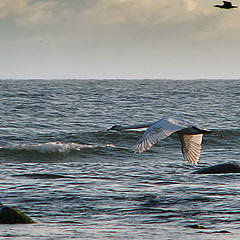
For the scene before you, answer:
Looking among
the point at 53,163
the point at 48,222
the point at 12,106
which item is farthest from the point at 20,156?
the point at 12,106

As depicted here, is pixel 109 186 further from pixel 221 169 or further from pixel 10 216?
pixel 10 216

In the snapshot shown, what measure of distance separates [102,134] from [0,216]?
19.3m

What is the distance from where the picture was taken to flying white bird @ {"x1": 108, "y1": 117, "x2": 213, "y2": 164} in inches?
397

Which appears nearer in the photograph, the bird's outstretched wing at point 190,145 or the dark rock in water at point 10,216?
the dark rock in water at point 10,216

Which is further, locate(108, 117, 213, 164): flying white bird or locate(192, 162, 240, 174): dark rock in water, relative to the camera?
locate(192, 162, 240, 174): dark rock in water

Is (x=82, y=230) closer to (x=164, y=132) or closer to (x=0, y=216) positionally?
(x=0, y=216)

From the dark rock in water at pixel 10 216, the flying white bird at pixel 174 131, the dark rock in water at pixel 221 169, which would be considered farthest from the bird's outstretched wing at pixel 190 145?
the dark rock in water at pixel 10 216

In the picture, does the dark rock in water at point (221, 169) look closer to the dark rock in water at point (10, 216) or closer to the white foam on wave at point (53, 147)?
the dark rock in water at point (10, 216)

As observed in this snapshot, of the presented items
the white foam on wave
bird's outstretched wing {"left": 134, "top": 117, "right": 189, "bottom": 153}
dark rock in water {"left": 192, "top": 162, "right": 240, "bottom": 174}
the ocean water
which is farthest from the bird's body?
the white foam on wave

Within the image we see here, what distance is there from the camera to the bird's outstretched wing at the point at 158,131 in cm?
996

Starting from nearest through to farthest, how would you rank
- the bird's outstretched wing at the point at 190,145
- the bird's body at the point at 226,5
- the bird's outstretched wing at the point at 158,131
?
the bird's outstretched wing at the point at 158,131
the bird's outstretched wing at the point at 190,145
the bird's body at the point at 226,5

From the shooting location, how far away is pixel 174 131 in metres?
10.5

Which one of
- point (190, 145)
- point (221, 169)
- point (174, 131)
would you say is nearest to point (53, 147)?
point (221, 169)

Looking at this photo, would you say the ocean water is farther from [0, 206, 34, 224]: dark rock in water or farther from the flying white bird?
the flying white bird
